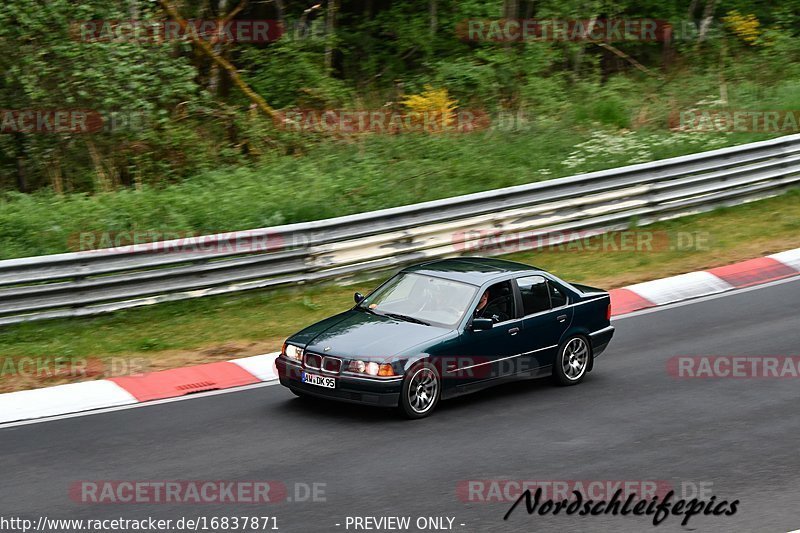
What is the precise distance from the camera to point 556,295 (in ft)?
37.7

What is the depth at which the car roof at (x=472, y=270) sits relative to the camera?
1110 centimetres

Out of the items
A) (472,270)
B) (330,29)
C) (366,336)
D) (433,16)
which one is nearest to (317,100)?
(330,29)

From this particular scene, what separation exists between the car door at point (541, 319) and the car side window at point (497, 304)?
0.50 feet

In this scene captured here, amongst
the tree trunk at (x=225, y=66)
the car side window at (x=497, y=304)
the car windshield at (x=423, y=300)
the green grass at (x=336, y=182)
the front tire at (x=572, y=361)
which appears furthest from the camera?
the tree trunk at (x=225, y=66)

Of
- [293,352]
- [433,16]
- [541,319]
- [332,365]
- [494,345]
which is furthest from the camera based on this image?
[433,16]

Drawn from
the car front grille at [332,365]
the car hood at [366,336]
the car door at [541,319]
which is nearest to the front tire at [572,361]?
the car door at [541,319]

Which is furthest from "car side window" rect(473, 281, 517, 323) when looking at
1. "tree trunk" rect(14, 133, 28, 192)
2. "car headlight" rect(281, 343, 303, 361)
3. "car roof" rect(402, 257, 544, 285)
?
"tree trunk" rect(14, 133, 28, 192)

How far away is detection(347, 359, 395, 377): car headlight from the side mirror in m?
1.16

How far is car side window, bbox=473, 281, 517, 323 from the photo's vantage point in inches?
426

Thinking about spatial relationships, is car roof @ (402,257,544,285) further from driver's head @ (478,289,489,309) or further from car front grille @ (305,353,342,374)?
car front grille @ (305,353,342,374)

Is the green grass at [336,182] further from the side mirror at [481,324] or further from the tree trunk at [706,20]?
the tree trunk at [706,20]

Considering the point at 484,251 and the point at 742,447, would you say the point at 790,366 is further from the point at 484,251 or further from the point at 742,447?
the point at 484,251

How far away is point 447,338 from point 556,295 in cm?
178

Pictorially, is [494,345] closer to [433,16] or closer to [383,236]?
[383,236]
